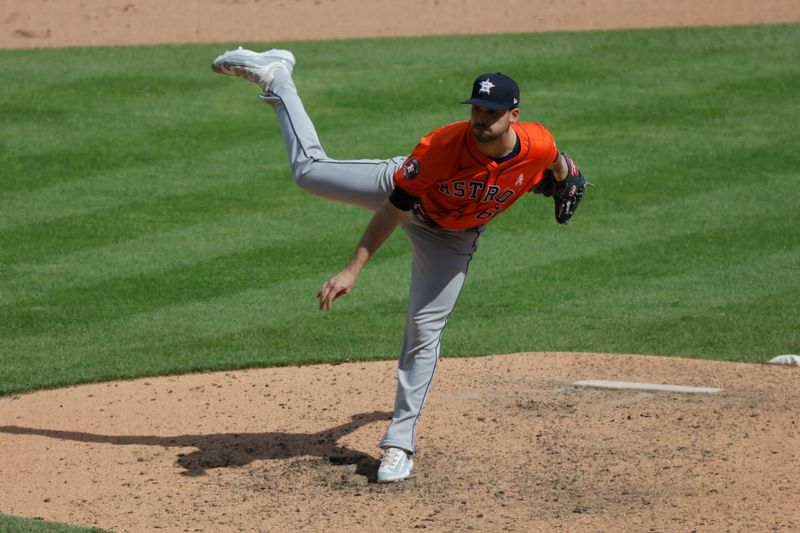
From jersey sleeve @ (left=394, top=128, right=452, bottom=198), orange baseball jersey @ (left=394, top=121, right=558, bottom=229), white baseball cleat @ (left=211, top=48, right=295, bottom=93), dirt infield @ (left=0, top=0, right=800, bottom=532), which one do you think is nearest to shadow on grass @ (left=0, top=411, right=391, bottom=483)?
dirt infield @ (left=0, top=0, right=800, bottom=532)

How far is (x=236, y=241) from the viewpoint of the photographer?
10.2 m

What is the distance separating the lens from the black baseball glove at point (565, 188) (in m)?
6.21

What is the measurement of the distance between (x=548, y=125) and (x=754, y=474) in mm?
7684

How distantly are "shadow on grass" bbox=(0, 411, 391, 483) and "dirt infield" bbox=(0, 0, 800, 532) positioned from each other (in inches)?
Answer: 0.6

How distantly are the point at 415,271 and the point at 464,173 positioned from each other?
2.47 feet

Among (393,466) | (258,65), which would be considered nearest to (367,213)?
(258,65)

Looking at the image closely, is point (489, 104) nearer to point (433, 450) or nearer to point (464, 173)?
point (464, 173)

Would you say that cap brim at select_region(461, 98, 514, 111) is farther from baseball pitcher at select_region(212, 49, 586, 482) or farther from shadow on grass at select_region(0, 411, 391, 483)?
shadow on grass at select_region(0, 411, 391, 483)

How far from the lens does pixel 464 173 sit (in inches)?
219

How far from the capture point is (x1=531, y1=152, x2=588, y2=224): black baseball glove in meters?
6.21

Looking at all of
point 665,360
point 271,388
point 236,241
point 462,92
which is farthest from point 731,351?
point 462,92

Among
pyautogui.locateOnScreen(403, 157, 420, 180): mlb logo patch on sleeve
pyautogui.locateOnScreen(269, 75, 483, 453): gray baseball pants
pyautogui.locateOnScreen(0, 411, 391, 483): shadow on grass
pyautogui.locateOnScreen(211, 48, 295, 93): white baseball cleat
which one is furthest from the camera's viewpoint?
pyautogui.locateOnScreen(211, 48, 295, 93): white baseball cleat

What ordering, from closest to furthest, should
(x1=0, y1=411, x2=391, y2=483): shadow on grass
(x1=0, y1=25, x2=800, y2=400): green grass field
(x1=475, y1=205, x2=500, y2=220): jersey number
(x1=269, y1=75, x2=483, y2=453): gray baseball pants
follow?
(x1=475, y1=205, x2=500, y2=220): jersey number → (x1=269, y1=75, x2=483, y2=453): gray baseball pants → (x1=0, y1=411, x2=391, y2=483): shadow on grass → (x1=0, y1=25, x2=800, y2=400): green grass field

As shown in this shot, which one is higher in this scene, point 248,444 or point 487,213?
point 487,213
